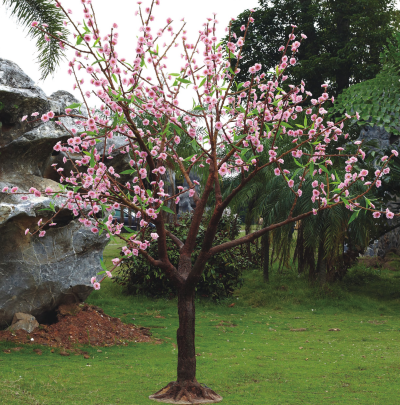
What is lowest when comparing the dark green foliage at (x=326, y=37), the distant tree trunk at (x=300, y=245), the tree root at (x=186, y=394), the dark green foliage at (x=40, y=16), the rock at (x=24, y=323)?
the tree root at (x=186, y=394)

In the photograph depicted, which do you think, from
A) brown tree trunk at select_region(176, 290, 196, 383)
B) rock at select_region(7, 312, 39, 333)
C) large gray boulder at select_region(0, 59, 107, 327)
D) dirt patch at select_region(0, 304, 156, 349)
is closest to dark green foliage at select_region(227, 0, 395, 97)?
large gray boulder at select_region(0, 59, 107, 327)

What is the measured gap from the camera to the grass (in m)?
5.50

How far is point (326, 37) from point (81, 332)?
70.0 ft

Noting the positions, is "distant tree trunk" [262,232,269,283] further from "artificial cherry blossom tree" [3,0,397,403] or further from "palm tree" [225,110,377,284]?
"artificial cherry blossom tree" [3,0,397,403]

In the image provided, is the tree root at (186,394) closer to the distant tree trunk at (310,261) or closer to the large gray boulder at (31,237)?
the large gray boulder at (31,237)

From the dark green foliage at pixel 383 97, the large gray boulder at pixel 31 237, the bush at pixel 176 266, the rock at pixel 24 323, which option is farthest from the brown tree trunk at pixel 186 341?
the dark green foliage at pixel 383 97

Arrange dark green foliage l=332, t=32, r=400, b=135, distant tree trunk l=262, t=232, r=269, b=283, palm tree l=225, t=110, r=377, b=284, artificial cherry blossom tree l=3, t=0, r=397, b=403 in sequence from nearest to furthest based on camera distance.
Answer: artificial cherry blossom tree l=3, t=0, r=397, b=403 < palm tree l=225, t=110, r=377, b=284 < distant tree trunk l=262, t=232, r=269, b=283 < dark green foliage l=332, t=32, r=400, b=135

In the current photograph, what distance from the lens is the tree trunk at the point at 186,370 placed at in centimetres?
534

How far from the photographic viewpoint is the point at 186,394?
534 centimetres

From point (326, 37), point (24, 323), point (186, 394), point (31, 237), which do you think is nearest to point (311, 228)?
point (31, 237)

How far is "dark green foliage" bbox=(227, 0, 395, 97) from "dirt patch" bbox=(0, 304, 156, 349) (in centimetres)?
1766

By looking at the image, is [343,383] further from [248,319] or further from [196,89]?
[248,319]

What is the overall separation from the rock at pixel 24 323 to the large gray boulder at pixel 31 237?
0.37ft

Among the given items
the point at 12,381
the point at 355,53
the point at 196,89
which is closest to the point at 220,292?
the point at 12,381
